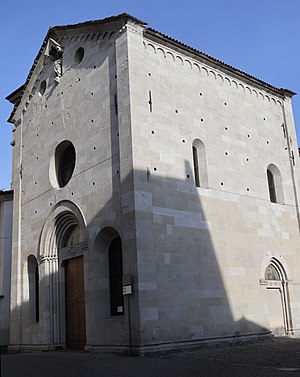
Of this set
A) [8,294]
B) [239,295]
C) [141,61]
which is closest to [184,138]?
[141,61]

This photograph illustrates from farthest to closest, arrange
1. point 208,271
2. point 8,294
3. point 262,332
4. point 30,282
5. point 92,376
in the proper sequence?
point 8,294
point 30,282
point 262,332
point 208,271
point 92,376

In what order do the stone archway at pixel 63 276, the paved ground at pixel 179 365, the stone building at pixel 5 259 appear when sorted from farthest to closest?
the stone building at pixel 5 259 → the stone archway at pixel 63 276 → the paved ground at pixel 179 365

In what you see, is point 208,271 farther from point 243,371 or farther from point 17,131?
point 17,131

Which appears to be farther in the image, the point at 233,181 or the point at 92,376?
the point at 233,181

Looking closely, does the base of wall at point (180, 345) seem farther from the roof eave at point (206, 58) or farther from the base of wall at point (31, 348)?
the roof eave at point (206, 58)

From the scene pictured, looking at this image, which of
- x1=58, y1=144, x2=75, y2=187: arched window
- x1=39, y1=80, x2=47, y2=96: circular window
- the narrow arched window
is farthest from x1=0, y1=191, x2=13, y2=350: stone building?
the narrow arched window

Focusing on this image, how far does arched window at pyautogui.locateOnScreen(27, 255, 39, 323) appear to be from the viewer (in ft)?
63.4

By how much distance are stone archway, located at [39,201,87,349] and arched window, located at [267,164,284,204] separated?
8.08 metres

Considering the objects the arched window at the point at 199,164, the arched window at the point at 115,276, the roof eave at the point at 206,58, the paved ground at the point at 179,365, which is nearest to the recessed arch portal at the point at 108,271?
the arched window at the point at 115,276

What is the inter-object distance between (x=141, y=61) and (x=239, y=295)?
28.0 feet

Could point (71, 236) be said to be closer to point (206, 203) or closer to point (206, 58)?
point (206, 203)

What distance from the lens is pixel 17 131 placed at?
2209 cm

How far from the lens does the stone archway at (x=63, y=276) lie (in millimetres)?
16906

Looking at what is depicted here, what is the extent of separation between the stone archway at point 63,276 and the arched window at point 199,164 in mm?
4278
